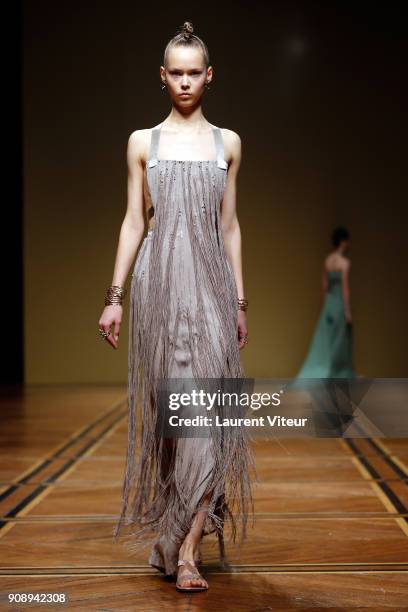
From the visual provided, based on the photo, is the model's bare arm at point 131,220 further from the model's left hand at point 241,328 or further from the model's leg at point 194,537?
the model's leg at point 194,537

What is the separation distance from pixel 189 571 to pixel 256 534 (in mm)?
630

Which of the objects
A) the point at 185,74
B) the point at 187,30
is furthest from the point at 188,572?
the point at 187,30

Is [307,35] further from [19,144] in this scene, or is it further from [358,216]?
[19,144]

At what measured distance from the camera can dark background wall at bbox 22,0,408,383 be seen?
9.64m

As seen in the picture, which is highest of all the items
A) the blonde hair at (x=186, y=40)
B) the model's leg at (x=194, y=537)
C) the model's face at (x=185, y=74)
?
the blonde hair at (x=186, y=40)

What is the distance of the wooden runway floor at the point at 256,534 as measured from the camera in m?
2.51

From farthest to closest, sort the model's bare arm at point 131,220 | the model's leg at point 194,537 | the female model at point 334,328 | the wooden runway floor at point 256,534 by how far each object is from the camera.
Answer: the female model at point 334,328
the model's bare arm at point 131,220
the model's leg at point 194,537
the wooden runway floor at point 256,534

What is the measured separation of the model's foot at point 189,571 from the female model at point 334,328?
6.00 metres

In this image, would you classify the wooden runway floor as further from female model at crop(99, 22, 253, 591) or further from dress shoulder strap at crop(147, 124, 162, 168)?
dress shoulder strap at crop(147, 124, 162, 168)

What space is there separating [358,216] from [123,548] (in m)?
7.30

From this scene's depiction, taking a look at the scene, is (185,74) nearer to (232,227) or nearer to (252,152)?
(232,227)

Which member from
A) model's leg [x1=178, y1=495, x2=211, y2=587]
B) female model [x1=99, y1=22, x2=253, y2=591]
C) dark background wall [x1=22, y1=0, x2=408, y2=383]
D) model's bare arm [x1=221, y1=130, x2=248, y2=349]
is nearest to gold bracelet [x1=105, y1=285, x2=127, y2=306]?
female model [x1=99, y1=22, x2=253, y2=591]

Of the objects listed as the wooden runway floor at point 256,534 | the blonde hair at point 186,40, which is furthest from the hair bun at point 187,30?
the wooden runway floor at point 256,534

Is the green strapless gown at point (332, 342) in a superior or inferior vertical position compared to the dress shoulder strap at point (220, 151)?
inferior
